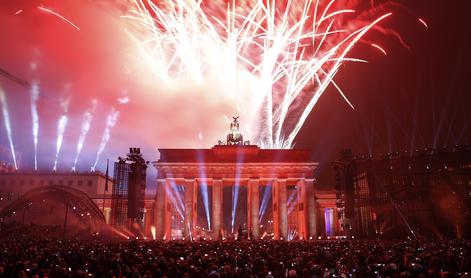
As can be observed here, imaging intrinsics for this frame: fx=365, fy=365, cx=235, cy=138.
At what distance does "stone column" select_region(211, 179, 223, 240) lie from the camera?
195ft

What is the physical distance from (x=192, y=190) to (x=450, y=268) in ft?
160

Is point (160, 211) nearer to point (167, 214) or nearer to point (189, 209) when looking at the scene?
point (167, 214)

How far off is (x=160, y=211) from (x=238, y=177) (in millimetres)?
14099

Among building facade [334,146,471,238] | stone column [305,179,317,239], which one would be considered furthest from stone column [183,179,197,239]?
building facade [334,146,471,238]

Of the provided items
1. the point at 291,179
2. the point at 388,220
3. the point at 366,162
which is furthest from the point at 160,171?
the point at 388,220

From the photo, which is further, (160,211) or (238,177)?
(238,177)

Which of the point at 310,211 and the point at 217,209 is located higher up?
the point at 217,209

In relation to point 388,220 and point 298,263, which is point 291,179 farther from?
point 298,263

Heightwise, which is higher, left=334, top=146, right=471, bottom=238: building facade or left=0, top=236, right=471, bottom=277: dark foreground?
left=334, top=146, right=471, bottom=238: building facade

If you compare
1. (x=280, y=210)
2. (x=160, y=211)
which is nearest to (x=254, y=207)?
(x=280, y=210)

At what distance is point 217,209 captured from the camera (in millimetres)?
60594

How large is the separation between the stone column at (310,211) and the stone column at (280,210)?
367cm

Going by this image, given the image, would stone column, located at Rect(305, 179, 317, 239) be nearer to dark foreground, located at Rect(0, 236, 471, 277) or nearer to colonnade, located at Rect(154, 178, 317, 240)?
colonnade, located at Rect(154, 178, 317, 240)

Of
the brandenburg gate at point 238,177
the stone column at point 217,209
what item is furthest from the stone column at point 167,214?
the stone column at point 217,209
